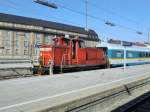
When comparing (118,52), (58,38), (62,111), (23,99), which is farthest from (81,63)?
(62,111)

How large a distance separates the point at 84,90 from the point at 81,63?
37.1 ft

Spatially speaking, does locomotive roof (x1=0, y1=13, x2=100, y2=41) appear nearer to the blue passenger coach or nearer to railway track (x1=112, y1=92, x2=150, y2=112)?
the blue passenger coach

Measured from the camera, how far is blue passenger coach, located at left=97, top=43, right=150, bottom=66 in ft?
103

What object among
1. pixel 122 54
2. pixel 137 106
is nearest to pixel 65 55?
pixel 137 106

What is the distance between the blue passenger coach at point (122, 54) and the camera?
3128 centimetres

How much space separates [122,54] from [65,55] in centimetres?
1507

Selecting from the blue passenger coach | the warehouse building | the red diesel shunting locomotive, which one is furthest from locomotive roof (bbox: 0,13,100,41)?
the red diesel shunting locomotive

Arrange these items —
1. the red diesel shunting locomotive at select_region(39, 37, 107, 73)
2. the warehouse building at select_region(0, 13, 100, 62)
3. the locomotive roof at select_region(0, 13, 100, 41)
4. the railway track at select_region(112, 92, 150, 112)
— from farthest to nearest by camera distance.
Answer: the locomotive roof at select_region(0, 13, 100, 41)
the warehouse building at select_region(0, 13, 100, 62)
the red diesel shunting locomotive at select_region(39, 37, 107, 73)
the railway track at select_region(112, 92, 150, 112)

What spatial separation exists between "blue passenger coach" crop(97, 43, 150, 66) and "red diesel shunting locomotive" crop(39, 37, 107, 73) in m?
5.41

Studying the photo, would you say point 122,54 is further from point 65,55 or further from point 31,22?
point 31,22

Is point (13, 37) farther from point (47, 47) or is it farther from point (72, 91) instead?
point (72, 91)

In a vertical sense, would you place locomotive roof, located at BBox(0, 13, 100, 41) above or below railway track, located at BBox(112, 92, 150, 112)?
above

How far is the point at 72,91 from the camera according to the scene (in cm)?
1209

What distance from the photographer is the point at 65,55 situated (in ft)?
71.2
